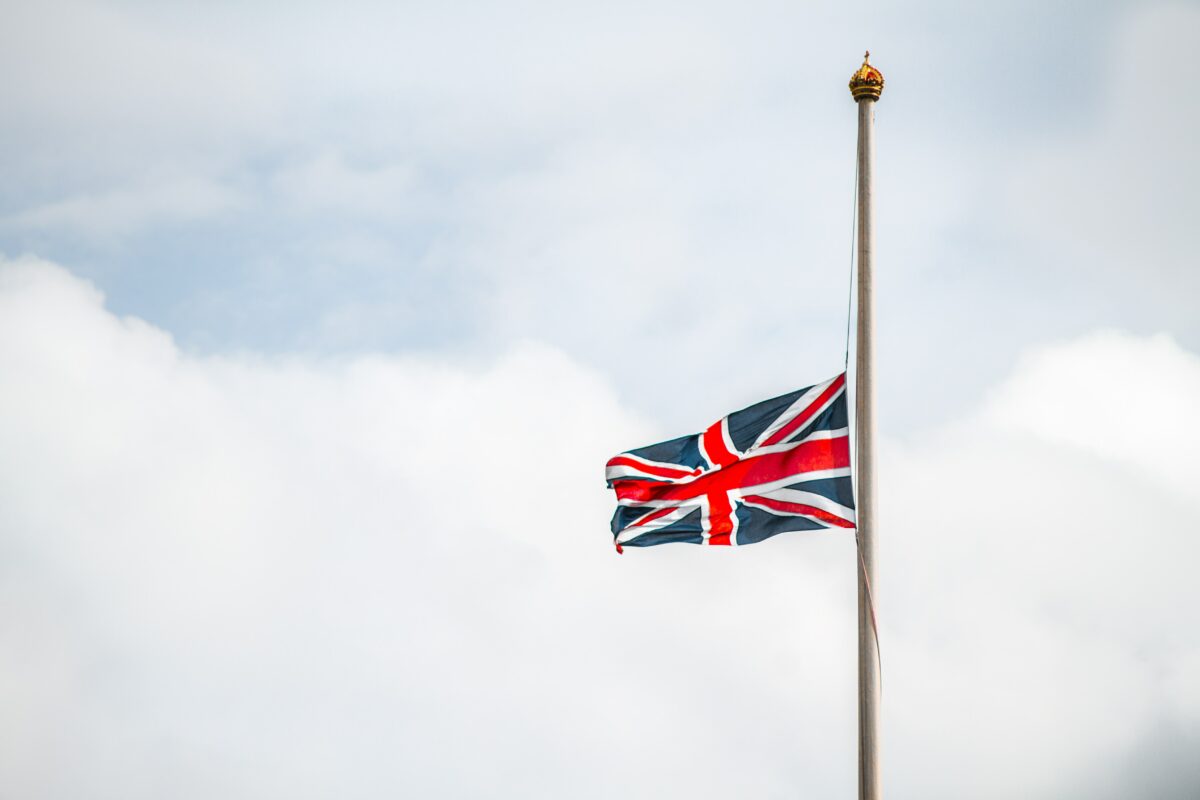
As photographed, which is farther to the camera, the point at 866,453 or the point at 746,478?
the point at 746,478

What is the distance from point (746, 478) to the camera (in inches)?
918

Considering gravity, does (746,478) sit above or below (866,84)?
below

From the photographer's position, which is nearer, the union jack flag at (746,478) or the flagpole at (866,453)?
the flagpole at (866,453)

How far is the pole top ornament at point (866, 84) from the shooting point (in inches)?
897

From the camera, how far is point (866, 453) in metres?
21.1

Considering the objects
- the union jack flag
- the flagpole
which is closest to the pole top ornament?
the flagpole

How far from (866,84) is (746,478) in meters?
6.98

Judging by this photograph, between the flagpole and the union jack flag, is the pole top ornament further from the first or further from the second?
the union jack flag

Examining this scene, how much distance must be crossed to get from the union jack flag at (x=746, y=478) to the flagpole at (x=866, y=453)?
746mm

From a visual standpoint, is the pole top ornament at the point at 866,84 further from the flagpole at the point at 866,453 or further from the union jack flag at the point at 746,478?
the union jack flag at the point at 746,478

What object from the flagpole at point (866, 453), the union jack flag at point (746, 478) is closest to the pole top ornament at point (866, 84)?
the flagpole at point (866, 453)

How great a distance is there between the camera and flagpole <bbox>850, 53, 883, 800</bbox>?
20.2 m

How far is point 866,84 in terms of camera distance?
22797 mm

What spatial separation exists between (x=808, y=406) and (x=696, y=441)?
2.23 m
